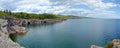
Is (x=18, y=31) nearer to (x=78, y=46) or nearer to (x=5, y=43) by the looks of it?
(x=78, y=46)

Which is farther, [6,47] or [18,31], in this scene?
[18,31]

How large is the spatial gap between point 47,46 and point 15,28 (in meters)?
45.9

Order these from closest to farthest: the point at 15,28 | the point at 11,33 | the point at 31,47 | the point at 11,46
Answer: the point at 11,46 < the point at 31,47 < the point at 11,33 < the point at 15,28

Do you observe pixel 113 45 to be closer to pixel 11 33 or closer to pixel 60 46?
pixel 60 46

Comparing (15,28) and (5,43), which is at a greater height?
(5,43)

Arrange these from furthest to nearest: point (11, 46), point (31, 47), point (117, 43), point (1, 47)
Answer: point (31, 47) → point (11, 46) → point (1, 47) → point (117, 43)

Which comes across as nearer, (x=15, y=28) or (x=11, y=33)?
(x=11, y=33)

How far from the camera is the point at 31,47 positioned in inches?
2509

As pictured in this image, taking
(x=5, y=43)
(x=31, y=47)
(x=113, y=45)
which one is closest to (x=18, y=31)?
(x=31, y=47)

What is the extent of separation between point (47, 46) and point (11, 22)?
4994cm

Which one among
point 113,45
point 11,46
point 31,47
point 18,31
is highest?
point 113,45

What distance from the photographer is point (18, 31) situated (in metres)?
104

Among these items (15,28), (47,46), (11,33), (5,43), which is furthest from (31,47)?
(15,28)

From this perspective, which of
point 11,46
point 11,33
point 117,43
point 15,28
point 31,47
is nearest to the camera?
point 117,43
